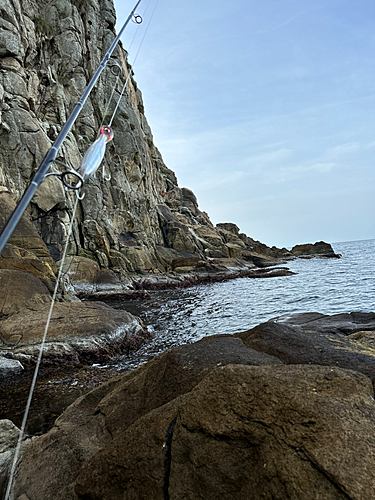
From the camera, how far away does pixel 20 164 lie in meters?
18.0

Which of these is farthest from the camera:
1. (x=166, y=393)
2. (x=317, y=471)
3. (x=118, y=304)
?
(x=118, y=304)

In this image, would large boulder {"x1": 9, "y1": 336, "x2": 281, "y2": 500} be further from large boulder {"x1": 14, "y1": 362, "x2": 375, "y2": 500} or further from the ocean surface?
the ocean surface

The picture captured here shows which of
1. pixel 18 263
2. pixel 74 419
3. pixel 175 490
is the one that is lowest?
pixel 74 419

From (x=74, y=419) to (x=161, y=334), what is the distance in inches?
285

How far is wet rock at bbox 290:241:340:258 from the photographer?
6556 cm

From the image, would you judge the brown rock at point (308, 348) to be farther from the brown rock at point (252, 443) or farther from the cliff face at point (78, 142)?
the cliff face at point (78, 142)

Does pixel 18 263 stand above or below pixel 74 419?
above

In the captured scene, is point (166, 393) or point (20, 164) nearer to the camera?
point (166, 393)

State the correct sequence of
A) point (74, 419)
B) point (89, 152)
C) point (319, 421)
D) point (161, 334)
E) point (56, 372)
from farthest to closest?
point (161, 334)
point (56, 372)
point (74, 419)
point (89, 152)
point (319, 421)

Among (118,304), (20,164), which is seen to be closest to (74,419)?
(118,304)

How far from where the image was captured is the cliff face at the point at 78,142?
60.9 ft

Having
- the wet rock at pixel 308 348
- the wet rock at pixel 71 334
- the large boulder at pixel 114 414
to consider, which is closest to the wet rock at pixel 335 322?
the wet rock at pixel 308 348

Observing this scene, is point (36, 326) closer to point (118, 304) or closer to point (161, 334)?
point (161, 334)

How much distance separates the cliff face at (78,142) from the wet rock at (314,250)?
2572 centimetres
